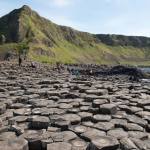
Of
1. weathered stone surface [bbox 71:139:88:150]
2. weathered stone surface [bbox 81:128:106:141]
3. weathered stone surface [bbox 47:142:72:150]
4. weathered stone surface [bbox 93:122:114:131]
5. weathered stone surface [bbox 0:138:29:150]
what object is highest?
weathered stone surface [bbox 93:122:114:131]

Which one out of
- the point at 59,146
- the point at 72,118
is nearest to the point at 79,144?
Result: the point at 59,146

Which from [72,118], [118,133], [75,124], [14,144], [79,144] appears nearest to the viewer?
[14,144]

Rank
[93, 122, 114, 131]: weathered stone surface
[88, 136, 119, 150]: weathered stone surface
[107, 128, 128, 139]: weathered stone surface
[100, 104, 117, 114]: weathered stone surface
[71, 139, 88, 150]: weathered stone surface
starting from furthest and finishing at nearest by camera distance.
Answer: [100, 104, 117, 114]: weathered stone surface
[93, 122, 114, 131]: weathered stone surface
[107, 128, 128, 139]: weathered stone surface
[71, 139, 88, 150]: weathered stone surface
[88, 136, 119, 150]: weathered stone surface

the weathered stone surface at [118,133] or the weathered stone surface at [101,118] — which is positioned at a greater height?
the weathered stone surface at [101,118]

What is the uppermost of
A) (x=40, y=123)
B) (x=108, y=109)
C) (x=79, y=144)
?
(x=108, y=109)

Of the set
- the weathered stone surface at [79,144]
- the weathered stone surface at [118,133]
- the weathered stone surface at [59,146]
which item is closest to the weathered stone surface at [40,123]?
the weathered stone surface at [79,144]

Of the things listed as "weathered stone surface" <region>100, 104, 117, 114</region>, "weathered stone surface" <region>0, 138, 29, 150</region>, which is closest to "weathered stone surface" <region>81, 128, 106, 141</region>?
"weathered stone surface" <region>0, 138, 29, 150</region>

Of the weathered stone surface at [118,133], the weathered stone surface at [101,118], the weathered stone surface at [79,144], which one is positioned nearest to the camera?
the weathered stone surface at [79,144]

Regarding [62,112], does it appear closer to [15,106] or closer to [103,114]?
[103,114]

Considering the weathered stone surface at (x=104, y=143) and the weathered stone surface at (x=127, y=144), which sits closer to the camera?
the weathered stone surface at (x=104, y=143)

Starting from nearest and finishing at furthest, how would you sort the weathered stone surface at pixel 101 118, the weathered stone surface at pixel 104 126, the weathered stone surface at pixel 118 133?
the weathered stone surface at pixel 118 133, the weathered stone surface at pixel 104 126, the weathered stone surface at pixel 101 118

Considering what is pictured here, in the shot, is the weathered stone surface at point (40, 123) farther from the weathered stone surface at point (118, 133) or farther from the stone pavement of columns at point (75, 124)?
the weathered stone surface at point (118, 133)

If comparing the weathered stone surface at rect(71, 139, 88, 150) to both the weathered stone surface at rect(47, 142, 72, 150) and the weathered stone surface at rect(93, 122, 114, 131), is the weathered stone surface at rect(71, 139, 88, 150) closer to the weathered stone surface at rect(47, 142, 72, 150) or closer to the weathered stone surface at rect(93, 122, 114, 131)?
the weathered stone surface at rect(47, 142, 72, 150)

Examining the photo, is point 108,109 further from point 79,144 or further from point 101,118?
point 79,144
